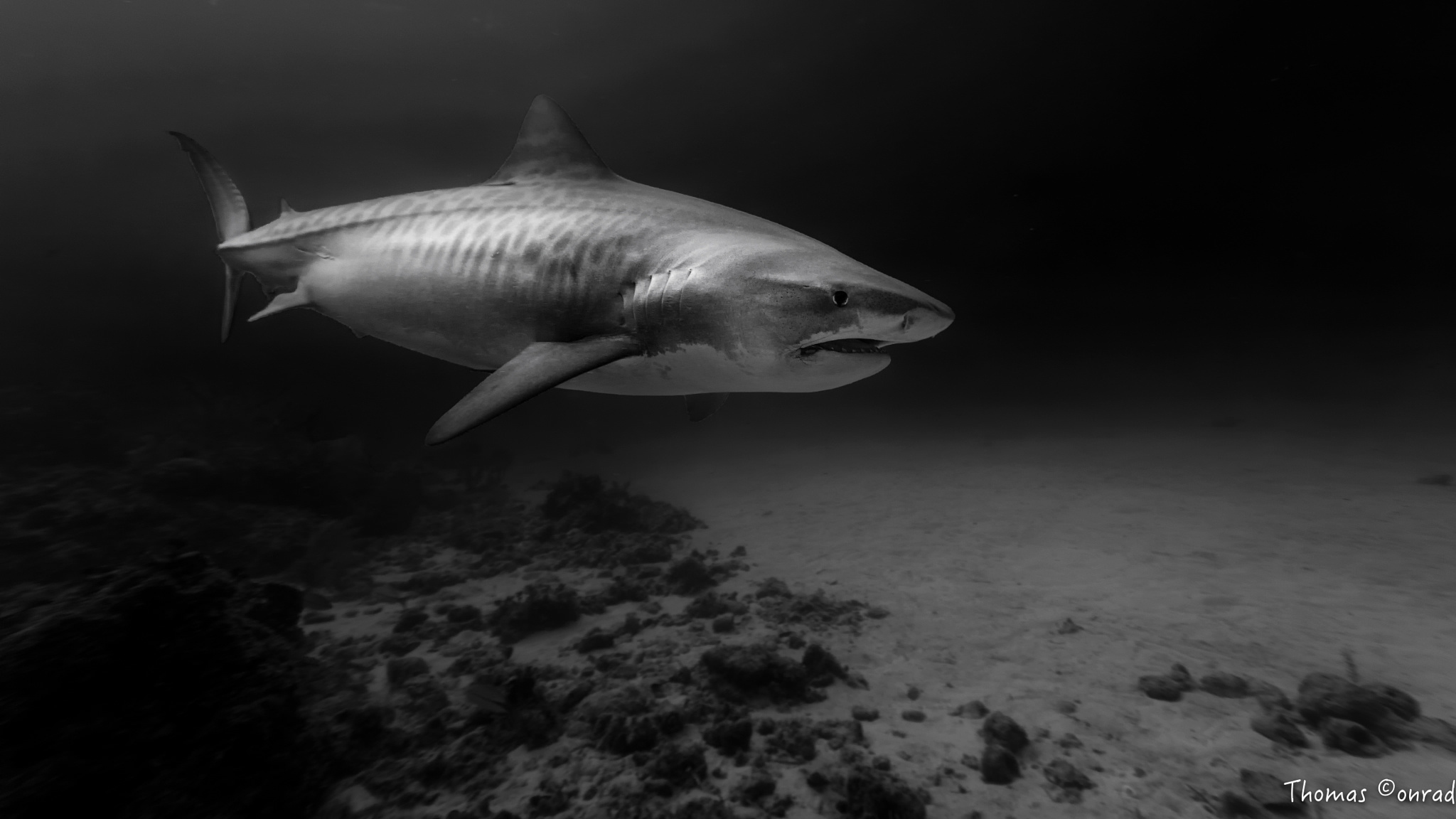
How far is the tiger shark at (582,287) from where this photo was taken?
1.96 meters

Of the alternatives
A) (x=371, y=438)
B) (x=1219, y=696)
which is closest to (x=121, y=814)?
(x=1219, y=696)

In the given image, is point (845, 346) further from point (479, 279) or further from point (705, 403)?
point (479, 279)

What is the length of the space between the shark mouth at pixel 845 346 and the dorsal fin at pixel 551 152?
1.98 m

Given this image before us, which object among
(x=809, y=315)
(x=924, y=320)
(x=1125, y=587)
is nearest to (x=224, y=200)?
(x=809, y=315)

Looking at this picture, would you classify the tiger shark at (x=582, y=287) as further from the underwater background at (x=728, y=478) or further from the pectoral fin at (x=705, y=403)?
the underwater background at (x=728, y=478)

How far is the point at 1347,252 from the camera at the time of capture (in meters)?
36.0

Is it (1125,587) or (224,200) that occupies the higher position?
(224,200)

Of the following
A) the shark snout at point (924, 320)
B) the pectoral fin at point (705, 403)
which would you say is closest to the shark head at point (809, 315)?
the shark snout at point (924, 320)

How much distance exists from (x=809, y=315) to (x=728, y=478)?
11.9m

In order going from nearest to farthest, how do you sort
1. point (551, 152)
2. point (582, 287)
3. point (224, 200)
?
point (582, 287)
point (551, 152)
point (224, 200)

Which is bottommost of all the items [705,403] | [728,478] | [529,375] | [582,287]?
[728,478]

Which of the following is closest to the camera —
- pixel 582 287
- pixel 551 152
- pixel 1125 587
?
pixel 582 287

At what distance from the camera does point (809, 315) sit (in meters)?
1.90

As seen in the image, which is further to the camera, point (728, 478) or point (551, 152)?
point (728, 478)
